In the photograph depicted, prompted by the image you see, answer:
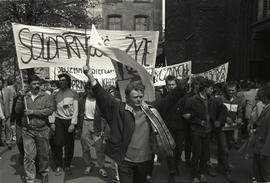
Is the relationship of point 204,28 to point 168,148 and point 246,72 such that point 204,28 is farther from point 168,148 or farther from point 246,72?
point 168,148

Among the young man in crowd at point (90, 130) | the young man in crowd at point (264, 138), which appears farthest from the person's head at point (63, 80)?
the young man in crowd at point (264, 138)

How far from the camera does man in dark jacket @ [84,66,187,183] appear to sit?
4145mm

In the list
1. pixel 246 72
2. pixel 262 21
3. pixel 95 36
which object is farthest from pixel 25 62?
pixel 246 72

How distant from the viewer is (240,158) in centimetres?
869

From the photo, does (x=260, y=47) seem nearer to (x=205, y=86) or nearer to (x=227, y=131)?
(x=227, y=131)

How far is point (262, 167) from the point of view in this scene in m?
5.45

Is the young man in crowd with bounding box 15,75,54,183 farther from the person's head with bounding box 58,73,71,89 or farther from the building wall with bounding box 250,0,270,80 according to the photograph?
the building wall with bounding box 250,0,270,80

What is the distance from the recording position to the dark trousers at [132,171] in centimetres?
415

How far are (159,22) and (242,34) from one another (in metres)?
19.4

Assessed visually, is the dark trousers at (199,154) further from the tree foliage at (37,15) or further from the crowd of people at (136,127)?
the tree foliage at (37,15)

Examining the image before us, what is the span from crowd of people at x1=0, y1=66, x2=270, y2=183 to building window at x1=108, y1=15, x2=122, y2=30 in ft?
85.8

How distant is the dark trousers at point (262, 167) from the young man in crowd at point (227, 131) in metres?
0.85

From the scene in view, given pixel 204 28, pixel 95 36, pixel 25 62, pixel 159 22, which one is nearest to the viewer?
pixel 95 36

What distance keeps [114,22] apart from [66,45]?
27.5 meters
